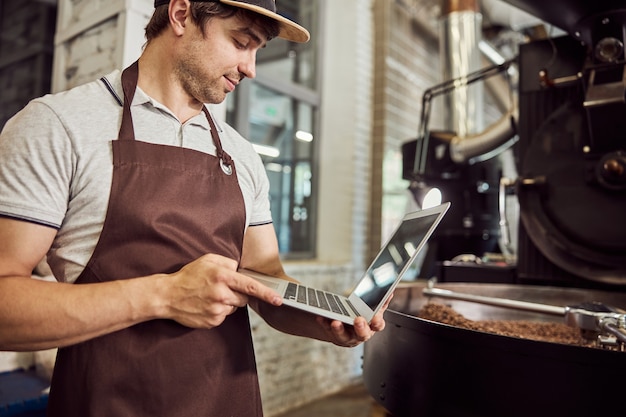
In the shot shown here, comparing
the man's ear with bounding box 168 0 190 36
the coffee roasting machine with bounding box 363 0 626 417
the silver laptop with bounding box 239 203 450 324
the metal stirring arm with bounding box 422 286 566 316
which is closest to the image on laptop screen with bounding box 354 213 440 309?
the silver laptop with bounding box 239 203 450 324

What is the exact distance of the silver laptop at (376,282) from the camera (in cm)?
80

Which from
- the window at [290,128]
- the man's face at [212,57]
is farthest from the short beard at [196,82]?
the window at [290,128]

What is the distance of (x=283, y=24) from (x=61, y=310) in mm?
704

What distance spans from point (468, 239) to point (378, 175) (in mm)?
983

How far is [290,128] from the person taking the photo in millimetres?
3512

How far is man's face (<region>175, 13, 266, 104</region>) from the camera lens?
1.00m

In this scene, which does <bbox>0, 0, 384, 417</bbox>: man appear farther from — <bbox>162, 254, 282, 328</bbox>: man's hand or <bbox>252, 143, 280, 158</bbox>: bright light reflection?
<bbox>252, 143, 280, 158</bbox>: bright light reflection

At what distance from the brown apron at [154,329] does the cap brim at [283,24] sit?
259 millimetres

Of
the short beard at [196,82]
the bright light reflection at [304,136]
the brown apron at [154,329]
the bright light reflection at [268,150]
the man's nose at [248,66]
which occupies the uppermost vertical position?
the bright light reflection at [304,136]

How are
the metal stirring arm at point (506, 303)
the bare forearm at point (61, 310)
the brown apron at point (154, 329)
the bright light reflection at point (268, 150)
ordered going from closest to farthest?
the bare forearm at point (61, 310) → the brown apron at point (154, 329) → the metal stirring arm at point (506, 303) → the bright light reflection at point (268, 150)

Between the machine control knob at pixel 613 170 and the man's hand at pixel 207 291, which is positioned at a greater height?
the machine control knob at pixel 613 170

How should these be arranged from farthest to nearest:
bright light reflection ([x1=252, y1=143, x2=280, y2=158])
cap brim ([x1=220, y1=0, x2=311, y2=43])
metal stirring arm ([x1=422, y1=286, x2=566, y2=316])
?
bright light reflection ([x1=252, y1=143, x2=280, y2=158]) → metal stirring arm ([x1=422, y1=286, x2=566, y2=316]) → cap brim ([x1=220, y1=0, x2=311, y2=43])

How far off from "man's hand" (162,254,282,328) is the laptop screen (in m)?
0.24

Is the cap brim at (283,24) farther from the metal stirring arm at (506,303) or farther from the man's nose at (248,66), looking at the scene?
the metal stirring arm at (506,303)
